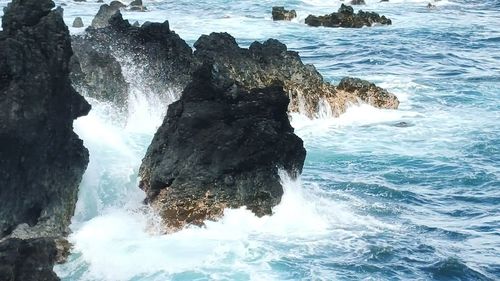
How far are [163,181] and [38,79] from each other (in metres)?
3.83

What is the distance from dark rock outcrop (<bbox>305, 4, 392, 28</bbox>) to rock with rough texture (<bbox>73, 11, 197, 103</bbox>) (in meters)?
31.1

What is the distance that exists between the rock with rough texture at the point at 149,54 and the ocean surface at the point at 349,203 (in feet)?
0.97

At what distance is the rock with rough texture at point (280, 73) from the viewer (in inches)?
1161

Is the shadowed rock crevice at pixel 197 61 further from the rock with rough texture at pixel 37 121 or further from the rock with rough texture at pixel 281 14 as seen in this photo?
the rock with rough texture at pixel 281 14

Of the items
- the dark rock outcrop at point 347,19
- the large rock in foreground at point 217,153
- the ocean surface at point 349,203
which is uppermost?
the large rock in foreground at point 217,153

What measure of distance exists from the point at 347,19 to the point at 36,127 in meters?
45.7

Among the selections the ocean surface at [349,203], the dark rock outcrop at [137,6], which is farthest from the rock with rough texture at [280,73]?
the dark rock outcrop at [137,6]

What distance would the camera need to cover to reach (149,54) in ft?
95.8

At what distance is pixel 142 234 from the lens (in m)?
17.1

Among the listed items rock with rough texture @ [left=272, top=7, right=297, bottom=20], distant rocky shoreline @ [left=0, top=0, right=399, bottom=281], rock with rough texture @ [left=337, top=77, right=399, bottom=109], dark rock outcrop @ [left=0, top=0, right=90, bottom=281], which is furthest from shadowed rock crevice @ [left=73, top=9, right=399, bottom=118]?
rock with rough texture @ [left=272, top=7, right=297, bottom=20]

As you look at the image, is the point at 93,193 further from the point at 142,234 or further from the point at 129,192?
the point at 142,234

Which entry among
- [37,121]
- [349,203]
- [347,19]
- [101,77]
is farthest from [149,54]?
[347,19]

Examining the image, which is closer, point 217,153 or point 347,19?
point 217,153

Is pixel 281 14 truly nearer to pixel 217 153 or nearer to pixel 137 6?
pixel 137 6
